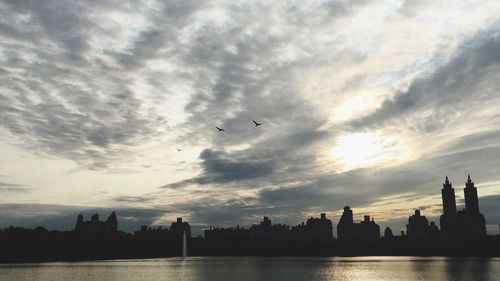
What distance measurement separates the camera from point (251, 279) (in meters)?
119

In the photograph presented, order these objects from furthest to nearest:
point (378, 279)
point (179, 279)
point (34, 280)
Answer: point (378, 279)
point (179, 279)
point (34, 280)

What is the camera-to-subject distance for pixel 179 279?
398 feet

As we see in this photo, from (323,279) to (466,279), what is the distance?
35.8 m

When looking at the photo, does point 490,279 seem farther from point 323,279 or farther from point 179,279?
point 179,279

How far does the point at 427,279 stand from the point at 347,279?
22362 millimetres

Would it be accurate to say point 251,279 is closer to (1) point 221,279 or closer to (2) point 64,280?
(1) point 221,279

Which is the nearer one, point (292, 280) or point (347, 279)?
point (292, 280)

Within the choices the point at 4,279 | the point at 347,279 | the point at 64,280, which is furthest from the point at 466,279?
the point at 4,279

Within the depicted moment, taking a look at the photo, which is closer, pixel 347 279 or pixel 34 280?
pixel 34 280

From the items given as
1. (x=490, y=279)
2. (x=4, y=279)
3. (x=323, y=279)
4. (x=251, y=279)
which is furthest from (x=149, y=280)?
(x=490, y=279)

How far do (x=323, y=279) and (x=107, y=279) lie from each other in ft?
187

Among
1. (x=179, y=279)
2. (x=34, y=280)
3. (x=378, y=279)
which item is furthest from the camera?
(x=378, y=279)

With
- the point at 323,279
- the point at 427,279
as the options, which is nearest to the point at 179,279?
the point at 323,279

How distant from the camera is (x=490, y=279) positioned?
382ft
